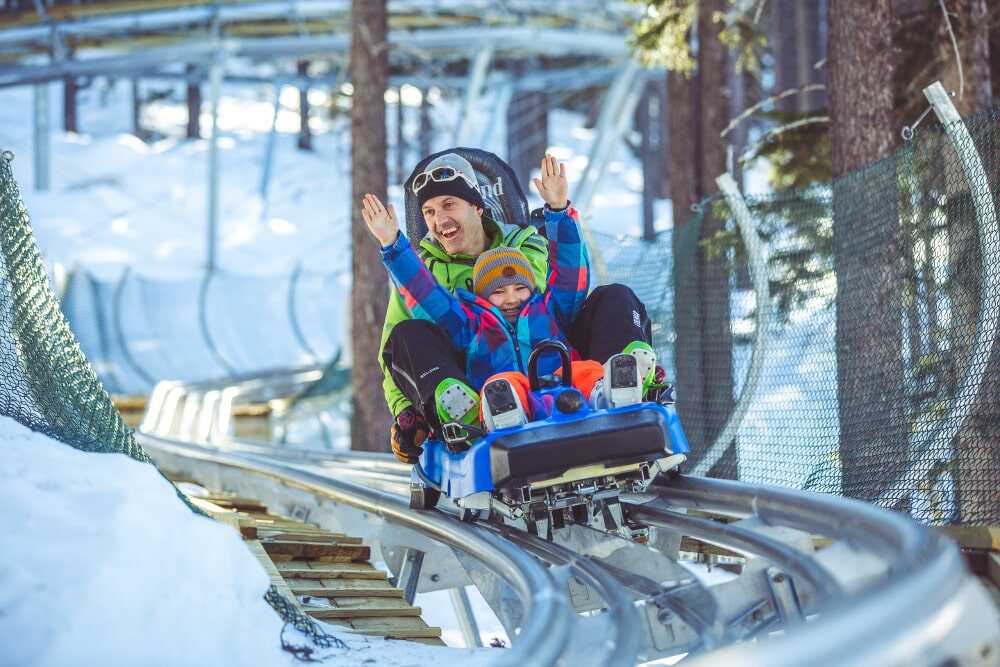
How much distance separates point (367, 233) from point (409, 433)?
648 centimetres

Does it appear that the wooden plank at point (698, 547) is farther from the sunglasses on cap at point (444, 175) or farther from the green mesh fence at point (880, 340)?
the sunglasses on cap at point (444, 175)

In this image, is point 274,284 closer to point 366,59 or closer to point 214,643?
point 366,59

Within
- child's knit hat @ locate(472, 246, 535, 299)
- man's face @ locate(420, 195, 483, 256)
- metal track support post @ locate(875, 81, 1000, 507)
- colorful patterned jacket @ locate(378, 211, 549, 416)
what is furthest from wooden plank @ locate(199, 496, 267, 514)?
metal track support post @ locate(875, 81, 1000, 507)

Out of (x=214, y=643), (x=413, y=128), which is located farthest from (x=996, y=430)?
(x=413, y=128)

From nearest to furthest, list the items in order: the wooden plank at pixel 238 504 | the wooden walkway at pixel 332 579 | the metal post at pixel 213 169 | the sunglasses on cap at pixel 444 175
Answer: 1. the wooden walkway at pixel 332 579
2. the sunglasses on cap at pixel 444 175
3. the wooden plank at pixel 238 504
4. the metal post at pixel 213 169

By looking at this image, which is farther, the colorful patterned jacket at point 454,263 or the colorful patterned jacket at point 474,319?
the colorful patterned jacket at point 454,263

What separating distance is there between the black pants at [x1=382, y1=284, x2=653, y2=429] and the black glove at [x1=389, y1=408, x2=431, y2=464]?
4cm

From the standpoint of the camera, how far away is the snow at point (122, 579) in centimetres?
267

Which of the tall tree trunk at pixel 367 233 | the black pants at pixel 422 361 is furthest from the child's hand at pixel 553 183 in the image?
the tall tree trunk at pixel 367 233

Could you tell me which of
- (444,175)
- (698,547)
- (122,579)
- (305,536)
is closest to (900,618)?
(122,579)

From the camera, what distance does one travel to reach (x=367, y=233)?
10.8m

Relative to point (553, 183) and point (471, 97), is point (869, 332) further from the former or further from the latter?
point (471, 97)

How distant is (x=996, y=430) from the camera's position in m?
4.38

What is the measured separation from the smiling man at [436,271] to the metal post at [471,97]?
40.6 ft
